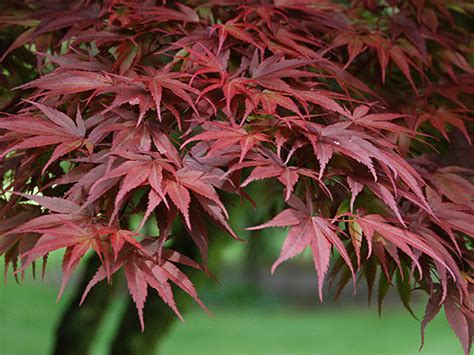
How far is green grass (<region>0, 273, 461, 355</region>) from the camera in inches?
241

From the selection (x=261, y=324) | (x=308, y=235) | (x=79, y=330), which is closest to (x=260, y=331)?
(x=261, y=324)

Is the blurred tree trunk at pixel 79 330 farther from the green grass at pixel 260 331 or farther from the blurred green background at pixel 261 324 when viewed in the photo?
the green grass at pixel 260 331

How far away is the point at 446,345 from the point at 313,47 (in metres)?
4.86

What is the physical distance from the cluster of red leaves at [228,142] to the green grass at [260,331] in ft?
14.0

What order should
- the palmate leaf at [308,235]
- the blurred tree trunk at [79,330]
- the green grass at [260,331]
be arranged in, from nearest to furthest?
the palmate leaf at [308,235]
the blurred tree trunk at [79,330]
the green grass at [260,331]

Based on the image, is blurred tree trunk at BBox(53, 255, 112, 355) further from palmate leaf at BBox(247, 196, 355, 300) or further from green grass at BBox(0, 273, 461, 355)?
green grass at BBox(0, 273, 461, 355)

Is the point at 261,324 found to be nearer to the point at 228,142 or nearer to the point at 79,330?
the point at 79,330

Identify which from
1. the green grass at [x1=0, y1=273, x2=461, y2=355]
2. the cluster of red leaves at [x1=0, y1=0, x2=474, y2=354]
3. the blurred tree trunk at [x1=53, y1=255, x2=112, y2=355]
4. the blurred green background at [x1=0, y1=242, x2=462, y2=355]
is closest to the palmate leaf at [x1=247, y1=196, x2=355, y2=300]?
the cluster of red leaves at [x1=0, y1=0, x2=474, y2=354]

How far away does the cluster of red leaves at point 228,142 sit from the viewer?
1312 millimetres

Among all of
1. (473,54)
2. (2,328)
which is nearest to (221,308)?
(2,328)

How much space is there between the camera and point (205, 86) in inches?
58.3

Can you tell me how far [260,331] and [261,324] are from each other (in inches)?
17.4

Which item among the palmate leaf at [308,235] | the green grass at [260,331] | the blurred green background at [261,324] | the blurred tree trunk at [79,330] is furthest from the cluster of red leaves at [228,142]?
the green grass at [260,331]

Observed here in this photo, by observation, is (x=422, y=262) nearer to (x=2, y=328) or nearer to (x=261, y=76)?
(x=261, y=76)
